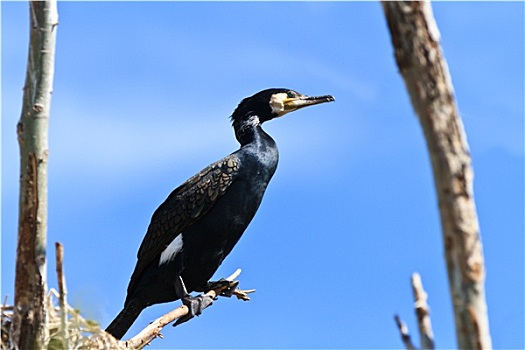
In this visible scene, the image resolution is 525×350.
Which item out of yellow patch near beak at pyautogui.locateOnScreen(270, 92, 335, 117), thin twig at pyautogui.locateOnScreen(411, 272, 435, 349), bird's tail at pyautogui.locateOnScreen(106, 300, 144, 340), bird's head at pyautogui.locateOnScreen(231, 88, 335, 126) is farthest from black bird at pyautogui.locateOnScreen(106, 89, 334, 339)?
thin twig at pyautogui.locateOnScreen(411, 272, 435, 349)

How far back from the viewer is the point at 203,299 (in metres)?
6.04

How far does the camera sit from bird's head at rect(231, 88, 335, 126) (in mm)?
6922

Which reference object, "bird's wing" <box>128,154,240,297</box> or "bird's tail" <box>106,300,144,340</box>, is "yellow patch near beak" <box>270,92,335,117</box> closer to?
"bird's wing" <box>128,154,240,297</box>

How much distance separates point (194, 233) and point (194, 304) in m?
0.49

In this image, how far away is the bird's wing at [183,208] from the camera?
6199 mm

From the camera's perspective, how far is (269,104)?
6.96m

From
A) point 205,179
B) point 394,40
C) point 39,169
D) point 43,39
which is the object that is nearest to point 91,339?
point 39,169

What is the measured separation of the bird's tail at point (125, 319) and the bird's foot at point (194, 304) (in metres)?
0.35

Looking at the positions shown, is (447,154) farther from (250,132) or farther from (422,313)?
(250,132)

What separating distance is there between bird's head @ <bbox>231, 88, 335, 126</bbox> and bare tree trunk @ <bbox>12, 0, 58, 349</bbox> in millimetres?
3533

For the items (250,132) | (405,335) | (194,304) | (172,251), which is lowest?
(405,335)

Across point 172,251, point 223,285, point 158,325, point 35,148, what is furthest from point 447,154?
point 223,285

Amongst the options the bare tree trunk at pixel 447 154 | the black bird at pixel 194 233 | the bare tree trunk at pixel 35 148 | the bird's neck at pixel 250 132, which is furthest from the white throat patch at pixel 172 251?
the bare tree trunk at pixel 447 154

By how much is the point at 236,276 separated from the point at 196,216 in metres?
0.50
